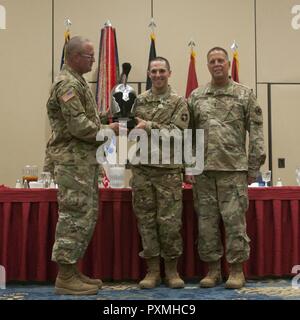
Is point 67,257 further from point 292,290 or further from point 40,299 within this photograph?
point 292,290

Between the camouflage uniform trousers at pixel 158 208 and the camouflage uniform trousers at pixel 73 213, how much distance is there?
367mm

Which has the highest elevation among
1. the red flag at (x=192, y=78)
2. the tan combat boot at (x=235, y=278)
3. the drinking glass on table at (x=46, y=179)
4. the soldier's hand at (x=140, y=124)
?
the red flag at (x=192, y=78)

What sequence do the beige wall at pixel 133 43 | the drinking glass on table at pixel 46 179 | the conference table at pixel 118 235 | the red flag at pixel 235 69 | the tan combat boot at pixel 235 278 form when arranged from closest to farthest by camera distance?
the tan combat boot at pixel 235 278
the conference table at pixel 118 235
the drinking glass on table at pixel 46 179
the red flag at pixel 235 69
the beige wall at pixel 133 43

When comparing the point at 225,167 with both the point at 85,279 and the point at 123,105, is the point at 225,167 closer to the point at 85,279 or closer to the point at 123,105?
the point at 123,105

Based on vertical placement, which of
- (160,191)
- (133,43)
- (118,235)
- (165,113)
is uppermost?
(133,43)

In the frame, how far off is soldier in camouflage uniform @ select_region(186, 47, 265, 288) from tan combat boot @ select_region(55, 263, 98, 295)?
698mm

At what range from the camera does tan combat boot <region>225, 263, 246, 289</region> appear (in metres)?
2.75

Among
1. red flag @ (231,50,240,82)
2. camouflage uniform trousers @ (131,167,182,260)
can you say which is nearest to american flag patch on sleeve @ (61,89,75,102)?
camouflage uniform trousers @ (131,167,182,260)

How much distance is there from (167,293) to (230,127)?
1.04 meters

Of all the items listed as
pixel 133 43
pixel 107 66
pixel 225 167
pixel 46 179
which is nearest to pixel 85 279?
pixel 46 179

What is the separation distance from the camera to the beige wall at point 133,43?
472cm

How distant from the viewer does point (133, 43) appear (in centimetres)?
480

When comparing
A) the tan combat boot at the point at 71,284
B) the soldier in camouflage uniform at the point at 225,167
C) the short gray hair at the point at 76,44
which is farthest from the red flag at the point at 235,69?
the tan combat boot at the point at 71,284

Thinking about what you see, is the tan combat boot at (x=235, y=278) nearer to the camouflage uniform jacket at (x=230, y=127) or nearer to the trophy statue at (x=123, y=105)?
the camouflage uniform jacket at (x=230, y=127)
